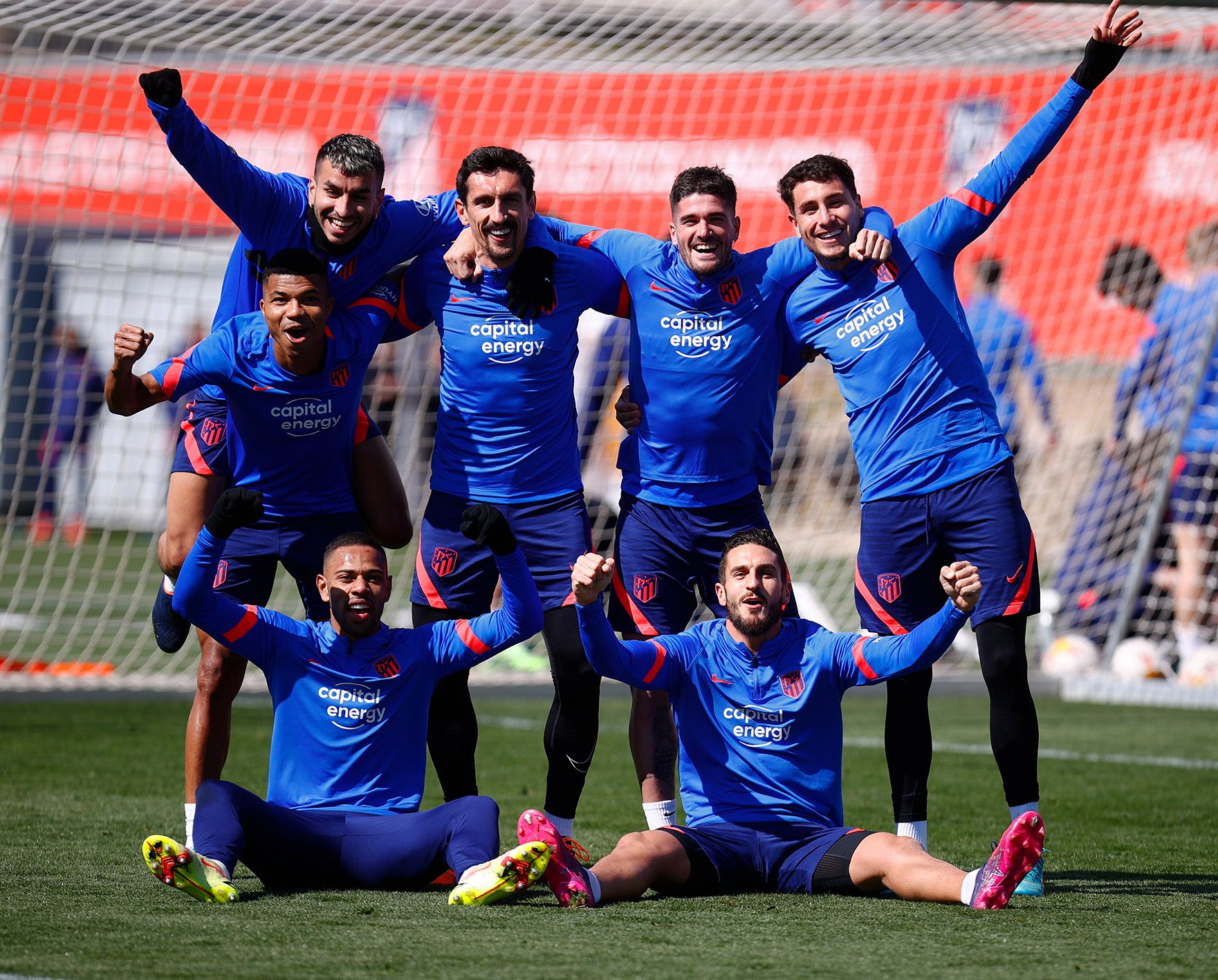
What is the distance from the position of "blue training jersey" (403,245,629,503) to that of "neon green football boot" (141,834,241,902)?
1428mm

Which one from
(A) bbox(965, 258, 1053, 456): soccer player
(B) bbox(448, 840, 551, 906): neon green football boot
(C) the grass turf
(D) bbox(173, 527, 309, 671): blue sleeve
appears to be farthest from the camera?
(A) bbox(965, 258, 1053, 456): soccer player

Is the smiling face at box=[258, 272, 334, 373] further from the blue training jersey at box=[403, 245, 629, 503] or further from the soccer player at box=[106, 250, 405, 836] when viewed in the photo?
the blue training jersey at box=[403, 245, 629, 503]

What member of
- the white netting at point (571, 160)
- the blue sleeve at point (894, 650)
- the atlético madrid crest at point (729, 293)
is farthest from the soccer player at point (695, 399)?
the white netting at point (571, 160)

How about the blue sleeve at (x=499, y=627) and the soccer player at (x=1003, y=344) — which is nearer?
the blue sleeve at (x=499, y=627)

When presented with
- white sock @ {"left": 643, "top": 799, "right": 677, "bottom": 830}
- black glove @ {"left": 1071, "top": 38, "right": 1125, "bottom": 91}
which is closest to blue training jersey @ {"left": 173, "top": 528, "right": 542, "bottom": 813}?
white sock @ {"left": 643, "top": 799, "right": 677, "bottom": 830}

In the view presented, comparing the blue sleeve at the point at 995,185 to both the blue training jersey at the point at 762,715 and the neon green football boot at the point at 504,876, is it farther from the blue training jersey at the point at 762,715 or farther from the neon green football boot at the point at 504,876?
the neon green football boot at the point at 504,876

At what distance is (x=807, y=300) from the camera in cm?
502

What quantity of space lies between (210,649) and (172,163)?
587 centimetres

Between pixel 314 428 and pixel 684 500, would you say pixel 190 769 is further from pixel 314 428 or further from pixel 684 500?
pixel 684 500

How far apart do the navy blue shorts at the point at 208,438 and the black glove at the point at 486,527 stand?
93 cm

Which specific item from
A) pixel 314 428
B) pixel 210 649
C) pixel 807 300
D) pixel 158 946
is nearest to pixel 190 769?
pixel 210 649

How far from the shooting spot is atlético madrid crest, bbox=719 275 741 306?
198 inches

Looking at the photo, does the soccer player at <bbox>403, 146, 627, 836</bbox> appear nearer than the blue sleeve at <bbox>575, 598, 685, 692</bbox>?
No

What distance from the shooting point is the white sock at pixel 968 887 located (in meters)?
4.17
